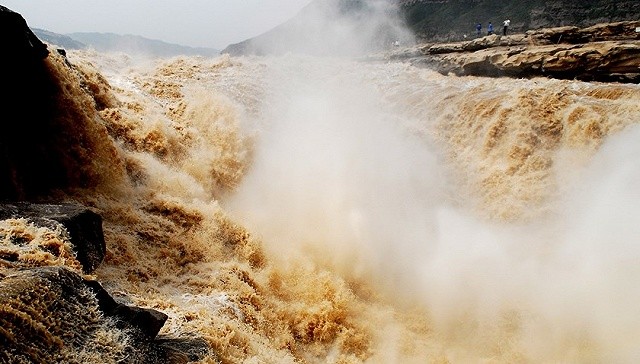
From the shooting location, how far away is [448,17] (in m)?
39.4

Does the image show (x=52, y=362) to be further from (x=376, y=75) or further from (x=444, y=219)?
(x=376, y=75)

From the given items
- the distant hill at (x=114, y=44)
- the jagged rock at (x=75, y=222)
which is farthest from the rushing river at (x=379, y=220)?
the distant hill at (x=114, y=44)

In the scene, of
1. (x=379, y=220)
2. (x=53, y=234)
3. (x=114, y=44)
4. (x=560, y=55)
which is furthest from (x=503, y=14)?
(x=114, y=44)

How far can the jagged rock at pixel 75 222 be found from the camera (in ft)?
13.7

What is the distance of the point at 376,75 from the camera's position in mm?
17484

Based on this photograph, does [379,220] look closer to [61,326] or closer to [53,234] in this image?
[53,234]

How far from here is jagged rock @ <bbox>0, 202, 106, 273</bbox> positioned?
4.18 m

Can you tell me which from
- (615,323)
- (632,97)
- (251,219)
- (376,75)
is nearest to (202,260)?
(251,219)

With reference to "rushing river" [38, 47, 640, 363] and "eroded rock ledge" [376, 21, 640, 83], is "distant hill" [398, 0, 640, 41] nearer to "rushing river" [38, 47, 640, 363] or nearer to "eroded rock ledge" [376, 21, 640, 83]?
"eroded rock ledge" [376, 21, 640, 83]

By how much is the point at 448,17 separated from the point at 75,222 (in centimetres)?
4203

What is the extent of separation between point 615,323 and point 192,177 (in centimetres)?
811

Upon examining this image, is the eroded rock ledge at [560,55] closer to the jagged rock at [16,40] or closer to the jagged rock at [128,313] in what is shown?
the jagged rock at [128,313]

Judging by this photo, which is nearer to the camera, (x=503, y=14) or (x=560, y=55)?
(x=560, y=55)

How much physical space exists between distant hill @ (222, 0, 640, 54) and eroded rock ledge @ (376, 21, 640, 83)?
1188cm
